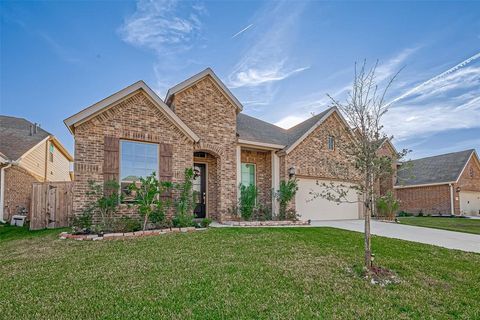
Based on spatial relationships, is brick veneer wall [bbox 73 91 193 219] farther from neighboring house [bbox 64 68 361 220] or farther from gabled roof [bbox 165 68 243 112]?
gabled roof [bbox 165 68 243 112]

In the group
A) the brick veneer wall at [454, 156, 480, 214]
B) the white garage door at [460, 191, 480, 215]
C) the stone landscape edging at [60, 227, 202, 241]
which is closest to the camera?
the stone landscape edging at [60, 227, 202, 241]

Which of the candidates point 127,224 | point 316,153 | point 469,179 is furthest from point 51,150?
point 469,179

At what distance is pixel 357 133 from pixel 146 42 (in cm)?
1004

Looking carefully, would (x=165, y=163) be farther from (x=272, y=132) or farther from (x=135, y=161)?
(x=272, y=132)

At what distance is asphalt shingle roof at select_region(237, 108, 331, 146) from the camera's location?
12.9m

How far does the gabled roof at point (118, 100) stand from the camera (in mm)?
8648

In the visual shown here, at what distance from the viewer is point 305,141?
1329 centimetres

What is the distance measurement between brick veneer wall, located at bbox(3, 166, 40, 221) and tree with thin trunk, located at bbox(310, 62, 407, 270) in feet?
48.8

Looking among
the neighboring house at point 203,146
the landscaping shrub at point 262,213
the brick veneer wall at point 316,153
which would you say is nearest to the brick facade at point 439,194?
the neighboring house at point 203,146

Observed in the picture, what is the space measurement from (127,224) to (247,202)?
472cm

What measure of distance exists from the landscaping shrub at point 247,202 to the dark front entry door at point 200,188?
1.64 m

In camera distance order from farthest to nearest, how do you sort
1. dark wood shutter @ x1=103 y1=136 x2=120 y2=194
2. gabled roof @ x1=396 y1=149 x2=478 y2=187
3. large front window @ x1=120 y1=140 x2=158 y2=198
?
gabled roof @ x1=396 y1=149 x2=478 y2=187
large front window @ x1=120 y1=140 x2=158 y2=198
dark wood shutter @ x1=103 y1=136 x2=120 y2=194

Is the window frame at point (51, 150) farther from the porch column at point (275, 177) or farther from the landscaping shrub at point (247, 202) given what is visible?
the porch column at point (275, 177)

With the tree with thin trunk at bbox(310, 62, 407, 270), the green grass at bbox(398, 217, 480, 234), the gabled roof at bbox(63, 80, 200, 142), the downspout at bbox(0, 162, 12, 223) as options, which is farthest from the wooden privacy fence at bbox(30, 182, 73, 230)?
the green grass at bbox(398, 217, 480, 234)
